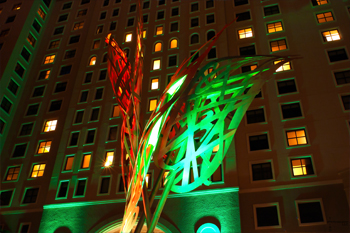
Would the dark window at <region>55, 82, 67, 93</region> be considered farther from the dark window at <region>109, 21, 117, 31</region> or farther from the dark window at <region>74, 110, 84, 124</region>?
the dark window at <region>109, 21, 117, 31</region>

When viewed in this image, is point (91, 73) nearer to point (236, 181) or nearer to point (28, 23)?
point (28, 23)

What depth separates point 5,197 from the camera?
2683 centimetres

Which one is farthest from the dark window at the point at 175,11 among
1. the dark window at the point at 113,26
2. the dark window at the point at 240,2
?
the dark window at the point at 113,26

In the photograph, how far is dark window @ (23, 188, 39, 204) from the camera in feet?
85.0

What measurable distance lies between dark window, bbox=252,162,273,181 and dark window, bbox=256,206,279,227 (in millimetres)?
1951

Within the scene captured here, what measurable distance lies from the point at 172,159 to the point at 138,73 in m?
3.18

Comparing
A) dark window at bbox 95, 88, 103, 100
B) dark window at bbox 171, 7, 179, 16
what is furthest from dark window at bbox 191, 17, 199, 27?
dark window at bbox 95, 88, 103, 100

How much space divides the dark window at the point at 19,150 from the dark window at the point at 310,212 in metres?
23.0

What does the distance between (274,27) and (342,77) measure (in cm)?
771

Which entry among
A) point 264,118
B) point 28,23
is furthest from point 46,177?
point 28,23

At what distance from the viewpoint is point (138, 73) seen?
35.6 feet

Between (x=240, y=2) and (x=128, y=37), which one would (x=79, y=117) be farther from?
(x=240, y=2)

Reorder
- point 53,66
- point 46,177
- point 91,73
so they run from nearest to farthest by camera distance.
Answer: point 46,177
point 91,73
point 53,66

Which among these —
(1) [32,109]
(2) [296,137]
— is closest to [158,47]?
(1) [32,109]
